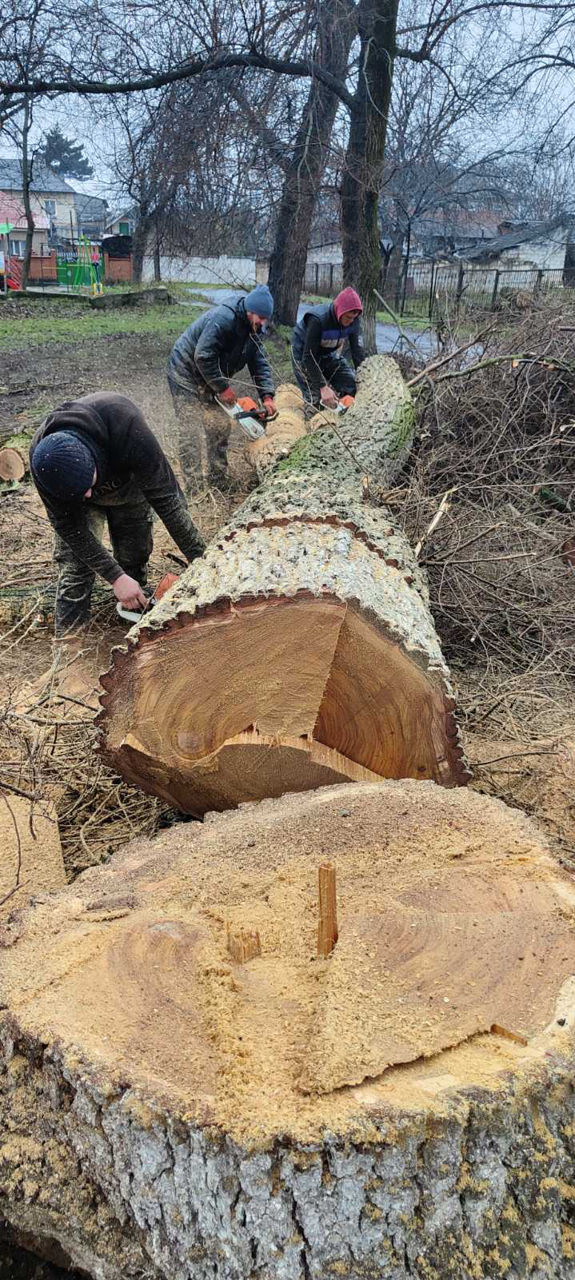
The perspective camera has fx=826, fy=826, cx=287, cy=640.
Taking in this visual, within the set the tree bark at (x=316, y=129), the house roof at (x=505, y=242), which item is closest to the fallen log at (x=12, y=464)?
the tree bark at (x=316, y=129)

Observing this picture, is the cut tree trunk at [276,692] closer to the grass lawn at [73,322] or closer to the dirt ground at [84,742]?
the dirt ground at [84,742]

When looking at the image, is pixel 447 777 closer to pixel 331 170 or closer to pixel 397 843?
pixel 397 843

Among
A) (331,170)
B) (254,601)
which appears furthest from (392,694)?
(331,170)

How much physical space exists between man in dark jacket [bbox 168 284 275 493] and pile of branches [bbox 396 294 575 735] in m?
1.25

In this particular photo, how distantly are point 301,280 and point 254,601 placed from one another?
11125 mm

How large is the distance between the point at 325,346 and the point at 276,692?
5.15m

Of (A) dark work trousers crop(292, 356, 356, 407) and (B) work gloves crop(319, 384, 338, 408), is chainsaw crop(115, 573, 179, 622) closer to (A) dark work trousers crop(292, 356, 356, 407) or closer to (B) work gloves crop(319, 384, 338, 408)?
(B) work gloves crop(319, 384, 338, 408)

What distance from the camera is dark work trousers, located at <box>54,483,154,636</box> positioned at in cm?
411

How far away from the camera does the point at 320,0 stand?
27.7ft

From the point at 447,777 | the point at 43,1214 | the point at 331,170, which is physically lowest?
the point at 43,1214

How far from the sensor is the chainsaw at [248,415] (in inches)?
230

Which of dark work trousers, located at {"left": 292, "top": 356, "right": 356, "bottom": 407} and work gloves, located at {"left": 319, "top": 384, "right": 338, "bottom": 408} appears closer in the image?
work gloves, located at {"left": 319, "top": 384, "right": 338, "bottom": 408}

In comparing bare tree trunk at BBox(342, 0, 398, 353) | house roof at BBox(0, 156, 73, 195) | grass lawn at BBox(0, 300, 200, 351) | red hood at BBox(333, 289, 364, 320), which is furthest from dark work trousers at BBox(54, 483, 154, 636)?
house roof at BBox(0, 156, 73, 195)

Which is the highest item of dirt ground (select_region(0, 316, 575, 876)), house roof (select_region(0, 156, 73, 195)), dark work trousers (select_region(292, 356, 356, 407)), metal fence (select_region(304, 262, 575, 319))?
house roof (select_region(0, 156, 73, 195))
